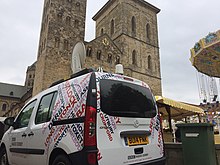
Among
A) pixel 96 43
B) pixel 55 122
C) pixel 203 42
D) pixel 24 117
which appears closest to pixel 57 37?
pixel 96 43

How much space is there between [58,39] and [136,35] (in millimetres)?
13168

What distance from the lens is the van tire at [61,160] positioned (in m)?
2.38

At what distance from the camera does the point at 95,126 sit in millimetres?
2314

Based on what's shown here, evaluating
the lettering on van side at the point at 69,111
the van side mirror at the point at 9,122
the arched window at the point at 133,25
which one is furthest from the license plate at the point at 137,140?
the arched window at the point at 133,25

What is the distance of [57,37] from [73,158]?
20.5 metres

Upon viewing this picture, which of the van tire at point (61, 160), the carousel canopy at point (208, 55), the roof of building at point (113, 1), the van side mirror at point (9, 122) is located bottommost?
the van tire at point (61, 160)

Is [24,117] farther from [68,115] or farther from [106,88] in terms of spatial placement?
[106,88]

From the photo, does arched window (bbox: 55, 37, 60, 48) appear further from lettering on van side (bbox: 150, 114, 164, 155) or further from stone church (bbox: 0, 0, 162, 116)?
lettering on van side (bbox: 150, 114, 164, 155)

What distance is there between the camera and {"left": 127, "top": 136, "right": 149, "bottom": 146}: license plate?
2.62m

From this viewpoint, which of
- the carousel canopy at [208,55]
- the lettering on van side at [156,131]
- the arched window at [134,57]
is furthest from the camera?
the arched window at [134,57]

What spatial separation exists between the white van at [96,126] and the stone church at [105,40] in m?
16.4

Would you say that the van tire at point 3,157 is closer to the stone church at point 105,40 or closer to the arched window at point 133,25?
the stone church at point 105,40

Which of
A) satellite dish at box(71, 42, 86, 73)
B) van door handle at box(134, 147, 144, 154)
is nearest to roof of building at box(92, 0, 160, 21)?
satellite dish at box(71, 42, 86, 73)

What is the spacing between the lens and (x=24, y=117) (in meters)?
4.04
